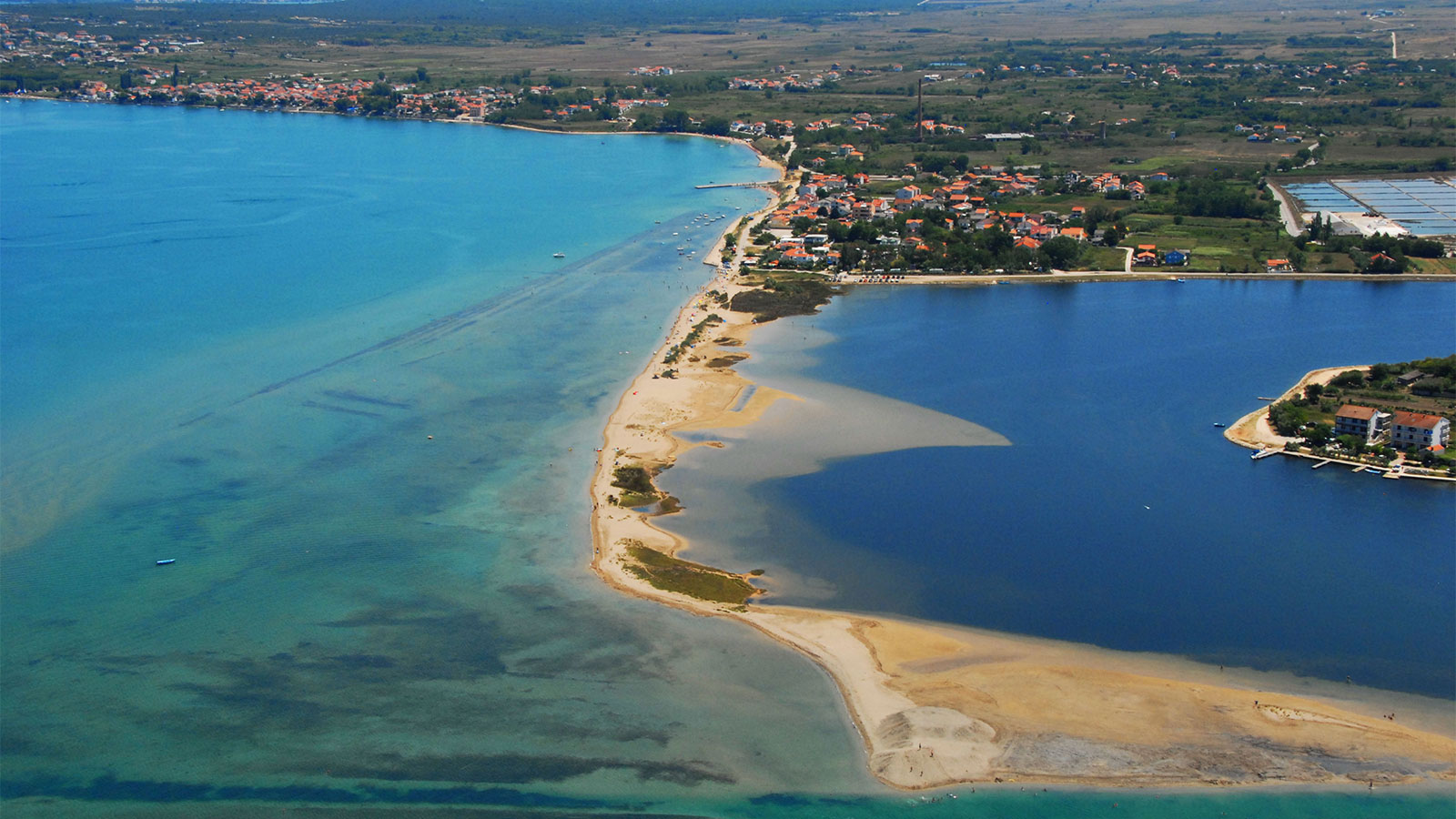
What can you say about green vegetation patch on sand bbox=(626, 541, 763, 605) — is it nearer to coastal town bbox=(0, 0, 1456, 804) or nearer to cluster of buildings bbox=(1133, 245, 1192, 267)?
coastal town bbox=(0, 0, 1456, 804)

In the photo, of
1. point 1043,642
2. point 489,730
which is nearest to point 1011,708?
point 1043,642

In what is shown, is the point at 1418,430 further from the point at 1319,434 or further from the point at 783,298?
the point at 783,298

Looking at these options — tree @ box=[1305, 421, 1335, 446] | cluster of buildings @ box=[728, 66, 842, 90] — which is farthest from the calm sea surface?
cluster of buildings @ box=[728, 66, 842, 90]

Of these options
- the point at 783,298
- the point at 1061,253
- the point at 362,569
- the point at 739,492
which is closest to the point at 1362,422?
the point at 739,492

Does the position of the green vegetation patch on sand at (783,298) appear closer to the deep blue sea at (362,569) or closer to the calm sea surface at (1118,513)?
the deep blue sea at (362,569)

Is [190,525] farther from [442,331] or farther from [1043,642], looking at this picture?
[1043,642]

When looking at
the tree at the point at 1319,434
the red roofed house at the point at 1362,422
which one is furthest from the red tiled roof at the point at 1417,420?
the tree at the point at 1319,434
